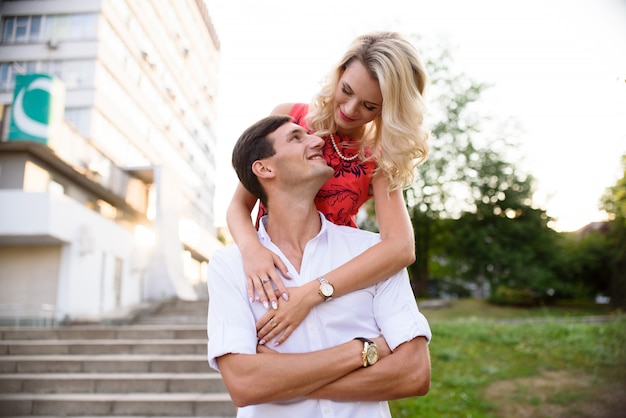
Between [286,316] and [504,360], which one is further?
[504,360]

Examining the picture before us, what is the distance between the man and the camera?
65.1 inches

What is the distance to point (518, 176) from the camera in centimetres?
2588

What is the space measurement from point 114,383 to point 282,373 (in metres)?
4.63

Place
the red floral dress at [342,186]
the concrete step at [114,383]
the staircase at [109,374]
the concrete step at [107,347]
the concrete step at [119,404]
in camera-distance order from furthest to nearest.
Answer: the concrete step at [107,347], the concrete step at [114,383], the staircase at [109,374], the concrete step at [119,404], the red floral dress at [342,186]

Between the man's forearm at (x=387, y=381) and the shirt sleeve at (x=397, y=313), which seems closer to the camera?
the man's forearm at (x=387, y=381)

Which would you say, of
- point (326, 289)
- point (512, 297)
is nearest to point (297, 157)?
point (326, 289)

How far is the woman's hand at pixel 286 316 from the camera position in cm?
175

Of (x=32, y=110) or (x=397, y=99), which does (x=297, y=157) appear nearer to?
(x=397, y=99)

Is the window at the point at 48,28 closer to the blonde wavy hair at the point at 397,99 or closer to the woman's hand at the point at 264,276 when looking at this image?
the blonde wavy hair at the point at 397,99

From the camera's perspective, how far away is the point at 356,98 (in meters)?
2.17

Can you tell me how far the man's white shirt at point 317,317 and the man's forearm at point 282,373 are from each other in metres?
0.07

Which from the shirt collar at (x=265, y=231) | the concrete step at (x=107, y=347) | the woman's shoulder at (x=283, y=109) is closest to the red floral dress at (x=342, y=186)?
the shirt collar at (x=265, y=231)

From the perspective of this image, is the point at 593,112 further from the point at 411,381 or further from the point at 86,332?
the point at 86,332

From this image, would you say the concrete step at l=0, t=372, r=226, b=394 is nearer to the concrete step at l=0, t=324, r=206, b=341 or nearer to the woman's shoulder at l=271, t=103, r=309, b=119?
the concrete step at l=0, t=324, r=206, b=341
